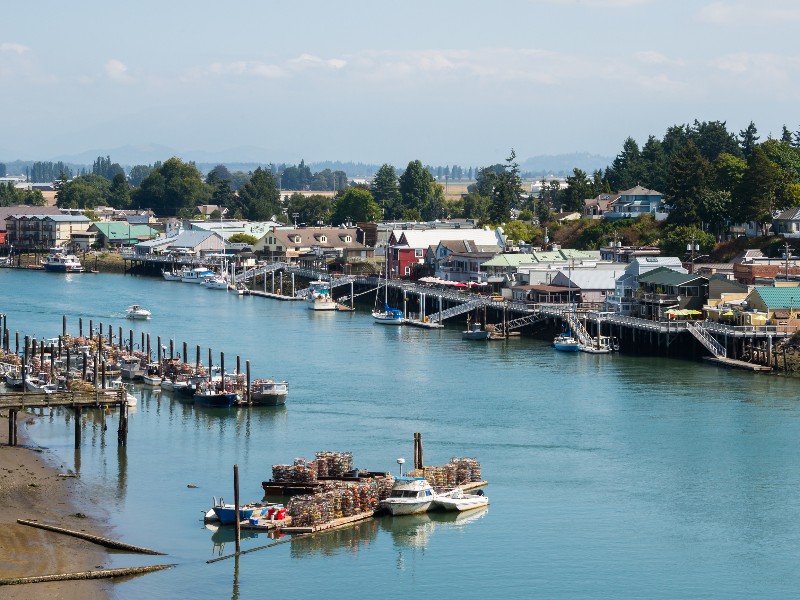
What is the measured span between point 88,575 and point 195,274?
3431 inches

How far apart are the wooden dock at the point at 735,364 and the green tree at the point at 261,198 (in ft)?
325

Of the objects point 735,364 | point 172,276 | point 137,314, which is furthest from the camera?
point 172,276

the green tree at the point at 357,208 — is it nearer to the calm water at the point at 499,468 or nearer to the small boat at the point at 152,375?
the calm water at the point at 499,468

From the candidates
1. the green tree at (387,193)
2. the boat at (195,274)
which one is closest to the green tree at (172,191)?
the green tree at (387,193)

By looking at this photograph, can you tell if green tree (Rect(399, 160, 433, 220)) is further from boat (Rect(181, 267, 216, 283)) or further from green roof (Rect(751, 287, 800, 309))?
green roof (Rect(751, 287, 800, 309))

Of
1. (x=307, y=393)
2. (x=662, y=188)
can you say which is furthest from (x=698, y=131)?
(x=307, y=393)

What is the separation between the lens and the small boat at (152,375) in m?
58.5

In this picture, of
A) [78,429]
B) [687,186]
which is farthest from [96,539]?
[687,186]

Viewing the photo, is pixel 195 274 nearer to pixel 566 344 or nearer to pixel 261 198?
pixel 261 198

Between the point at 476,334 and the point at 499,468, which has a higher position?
the point at 476,334

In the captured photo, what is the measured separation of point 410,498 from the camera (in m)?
37.9

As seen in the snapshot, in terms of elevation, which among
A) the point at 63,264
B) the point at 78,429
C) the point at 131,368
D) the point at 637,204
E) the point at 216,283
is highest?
the point at 637,204

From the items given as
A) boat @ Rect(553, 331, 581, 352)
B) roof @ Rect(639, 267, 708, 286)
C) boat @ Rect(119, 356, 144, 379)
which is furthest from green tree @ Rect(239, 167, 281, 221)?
boat @ Rect(119, 356, 144, 379)

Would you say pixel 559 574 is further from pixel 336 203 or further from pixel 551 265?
pixel 336 203
